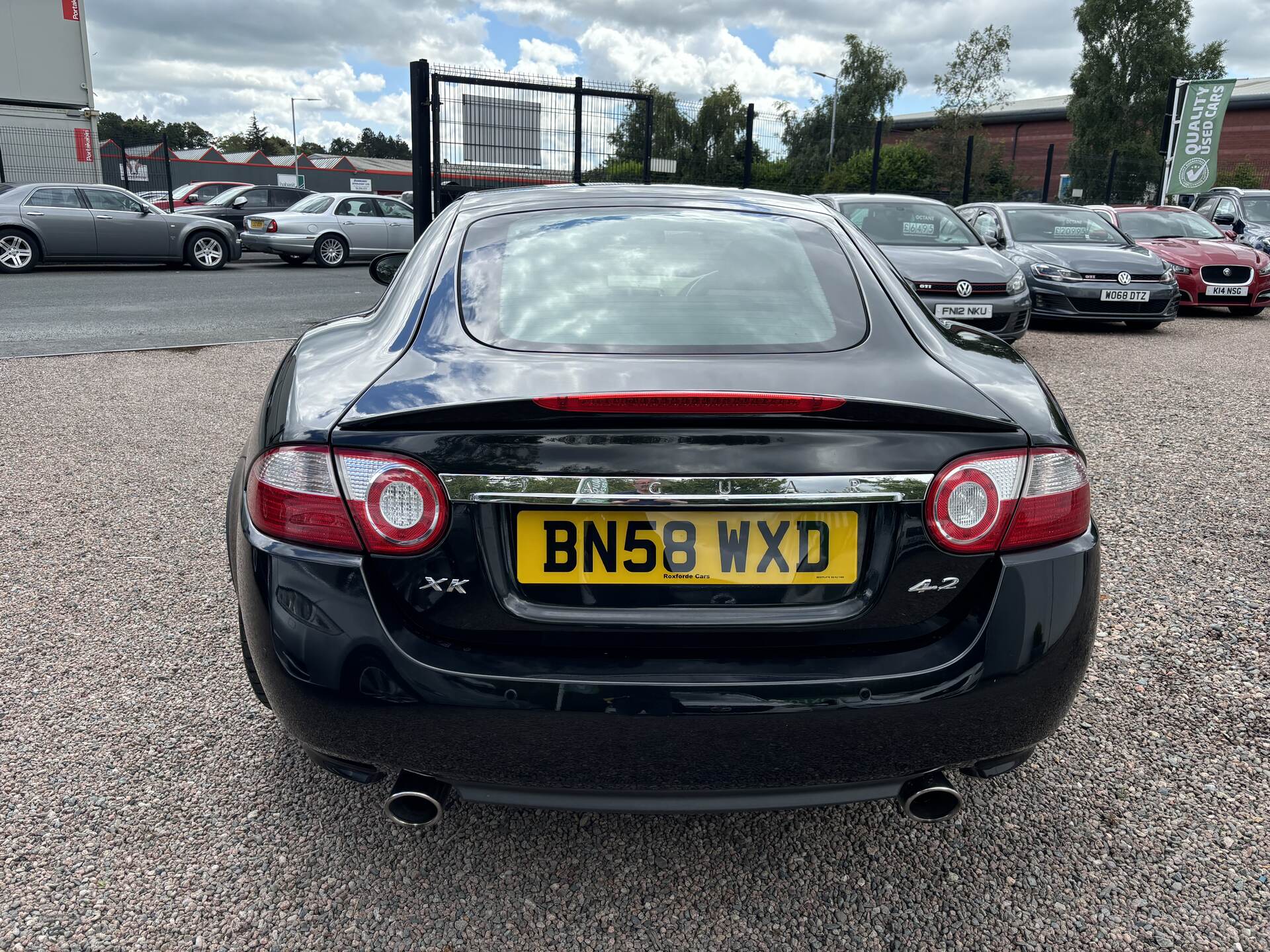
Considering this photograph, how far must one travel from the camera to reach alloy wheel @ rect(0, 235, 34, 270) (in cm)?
1518

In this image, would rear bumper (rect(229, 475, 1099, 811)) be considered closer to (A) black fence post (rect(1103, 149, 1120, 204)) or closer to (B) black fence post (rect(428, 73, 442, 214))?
(B) black fence post (rect(428, 73, 442, 214))

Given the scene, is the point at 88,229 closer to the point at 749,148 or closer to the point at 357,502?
the point at 749,148

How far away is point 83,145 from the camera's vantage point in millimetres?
26562

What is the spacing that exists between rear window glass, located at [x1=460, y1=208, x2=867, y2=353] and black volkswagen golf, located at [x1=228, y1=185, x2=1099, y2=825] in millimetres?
222

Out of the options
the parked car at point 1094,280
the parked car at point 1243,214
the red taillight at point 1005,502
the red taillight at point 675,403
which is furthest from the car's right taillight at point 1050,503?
the parked car at point 1243,214

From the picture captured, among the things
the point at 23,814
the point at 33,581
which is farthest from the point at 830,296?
the point at 33,581

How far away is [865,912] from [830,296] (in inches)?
53.1

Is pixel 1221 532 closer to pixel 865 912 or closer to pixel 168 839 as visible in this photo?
pixel 865 912

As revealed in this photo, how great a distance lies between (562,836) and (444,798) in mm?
468

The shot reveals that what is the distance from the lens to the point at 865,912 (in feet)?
6.78

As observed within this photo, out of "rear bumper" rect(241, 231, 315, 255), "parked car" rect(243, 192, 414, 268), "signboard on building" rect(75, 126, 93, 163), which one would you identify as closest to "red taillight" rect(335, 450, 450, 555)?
"parked car" rect(243, 192, 414, 268)

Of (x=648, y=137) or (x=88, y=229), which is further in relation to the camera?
(x=88, y=229)

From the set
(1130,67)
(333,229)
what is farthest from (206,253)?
(1130,67)

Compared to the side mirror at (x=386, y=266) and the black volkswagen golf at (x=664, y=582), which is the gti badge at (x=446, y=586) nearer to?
the black volkswagen golf at (x=664, y=582)
